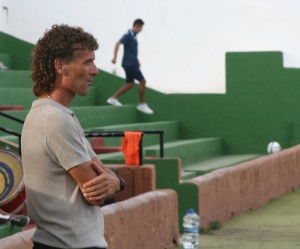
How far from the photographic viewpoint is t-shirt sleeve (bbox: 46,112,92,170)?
4938mm

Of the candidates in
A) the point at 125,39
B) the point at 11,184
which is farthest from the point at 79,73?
the point at 125,39

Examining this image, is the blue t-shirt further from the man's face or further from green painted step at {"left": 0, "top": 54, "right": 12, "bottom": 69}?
the man's face

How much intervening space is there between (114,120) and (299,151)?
110 inches

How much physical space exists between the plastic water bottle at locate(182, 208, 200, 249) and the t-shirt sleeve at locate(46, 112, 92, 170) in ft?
20.9

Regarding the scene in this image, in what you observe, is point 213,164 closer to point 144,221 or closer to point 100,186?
point 144,221

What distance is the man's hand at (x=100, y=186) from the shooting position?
16.3 feet

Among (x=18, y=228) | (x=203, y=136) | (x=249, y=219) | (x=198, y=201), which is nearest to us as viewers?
(x=18, y=228)

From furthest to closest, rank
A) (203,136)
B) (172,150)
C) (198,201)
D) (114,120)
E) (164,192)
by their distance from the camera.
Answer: (203,136), (114,120), (172,150), (198,201), (164,192)

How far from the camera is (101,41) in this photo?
20672 mm

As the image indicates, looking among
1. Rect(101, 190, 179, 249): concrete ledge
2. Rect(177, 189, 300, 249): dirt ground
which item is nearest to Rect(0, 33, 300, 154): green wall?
Rect(177, 189, 300, 249): dirt ground

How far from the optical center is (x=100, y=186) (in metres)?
5.02

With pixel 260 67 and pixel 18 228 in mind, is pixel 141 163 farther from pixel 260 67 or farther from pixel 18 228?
pixel 260 67

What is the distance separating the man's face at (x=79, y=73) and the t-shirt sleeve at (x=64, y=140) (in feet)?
0.57

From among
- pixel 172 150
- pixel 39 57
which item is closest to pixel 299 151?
pixel 172 150
